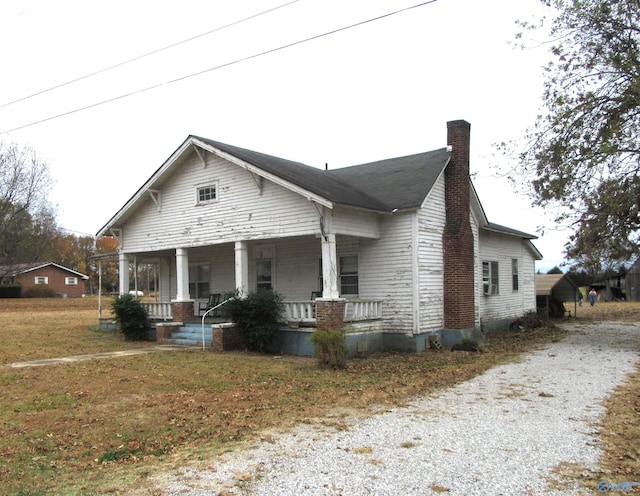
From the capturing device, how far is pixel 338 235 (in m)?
15.6

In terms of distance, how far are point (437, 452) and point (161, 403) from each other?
4688 mm

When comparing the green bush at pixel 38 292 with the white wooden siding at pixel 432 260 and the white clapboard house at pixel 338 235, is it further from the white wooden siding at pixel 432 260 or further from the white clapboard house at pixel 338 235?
the white wooden siding at pixel 432 260

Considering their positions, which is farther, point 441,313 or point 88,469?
point 441,313

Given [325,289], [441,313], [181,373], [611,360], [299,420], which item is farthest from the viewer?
[441,313]

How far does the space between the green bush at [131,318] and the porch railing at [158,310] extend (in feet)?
1.27

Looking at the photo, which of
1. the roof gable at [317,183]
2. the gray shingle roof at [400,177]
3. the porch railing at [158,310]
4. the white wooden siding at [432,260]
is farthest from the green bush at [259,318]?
the porch railing at [158,310]

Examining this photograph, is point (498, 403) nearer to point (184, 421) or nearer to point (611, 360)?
point (184, 421)

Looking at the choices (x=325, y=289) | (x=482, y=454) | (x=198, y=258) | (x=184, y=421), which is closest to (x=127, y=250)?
(x=198, y=258)

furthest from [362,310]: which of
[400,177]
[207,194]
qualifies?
[207,194]

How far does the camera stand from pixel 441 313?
16578 mm

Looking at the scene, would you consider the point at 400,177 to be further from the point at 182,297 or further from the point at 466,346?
the point at 182,297

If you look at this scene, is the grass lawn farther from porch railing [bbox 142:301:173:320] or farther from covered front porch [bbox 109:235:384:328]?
porch railing [bbox 142:301:173:320]

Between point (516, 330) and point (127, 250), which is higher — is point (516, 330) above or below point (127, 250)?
below

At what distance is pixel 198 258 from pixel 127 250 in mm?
2694
